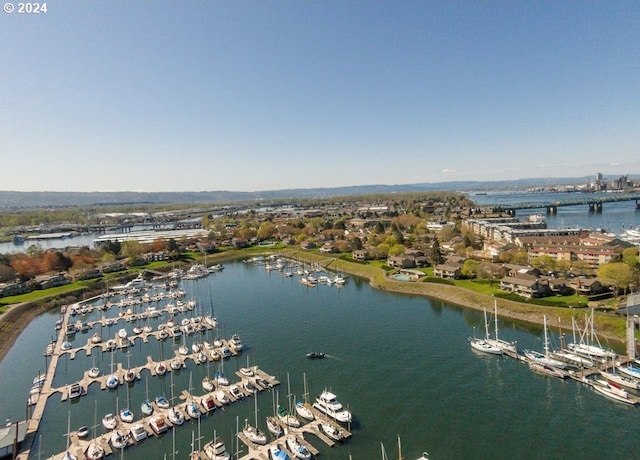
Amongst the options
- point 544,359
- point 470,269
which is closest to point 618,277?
point 470,269

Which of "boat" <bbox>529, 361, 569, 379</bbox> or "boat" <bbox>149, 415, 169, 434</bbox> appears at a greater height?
"boat" <bbox>149, 415, 169, 434</bbox>

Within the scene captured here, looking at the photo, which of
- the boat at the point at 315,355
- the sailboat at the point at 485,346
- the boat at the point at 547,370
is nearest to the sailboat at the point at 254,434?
the boat at the point at 315,355

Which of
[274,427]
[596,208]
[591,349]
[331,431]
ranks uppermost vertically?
[274,427]

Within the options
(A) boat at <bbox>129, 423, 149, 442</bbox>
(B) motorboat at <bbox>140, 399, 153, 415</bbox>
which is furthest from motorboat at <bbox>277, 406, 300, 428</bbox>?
(B) motorboat at <bbox>140, 399, 153, 415</bbox>

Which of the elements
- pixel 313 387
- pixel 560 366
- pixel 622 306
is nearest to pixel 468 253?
pixel 622 306

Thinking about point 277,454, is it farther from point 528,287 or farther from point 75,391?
point 528,287

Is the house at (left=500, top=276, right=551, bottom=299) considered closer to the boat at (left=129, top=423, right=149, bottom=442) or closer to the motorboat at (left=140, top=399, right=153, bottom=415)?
the motorboat at (left=140, top=399, right=153, bottom=415)

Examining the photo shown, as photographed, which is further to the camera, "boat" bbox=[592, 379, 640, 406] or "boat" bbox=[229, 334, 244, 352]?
"boat" bbox=[229, 334, 244, 352]
